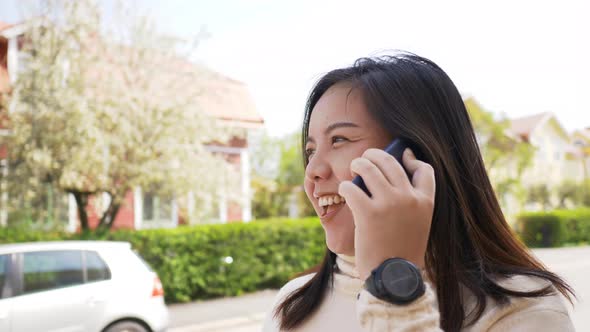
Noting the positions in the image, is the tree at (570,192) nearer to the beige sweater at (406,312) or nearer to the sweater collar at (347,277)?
the beige sweater at (406,312)

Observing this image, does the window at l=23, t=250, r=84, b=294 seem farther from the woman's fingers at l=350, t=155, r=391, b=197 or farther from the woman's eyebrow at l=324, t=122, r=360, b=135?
the woman's fingers at l=350, t=155, r=391, b=197

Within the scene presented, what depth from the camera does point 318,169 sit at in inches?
47.1

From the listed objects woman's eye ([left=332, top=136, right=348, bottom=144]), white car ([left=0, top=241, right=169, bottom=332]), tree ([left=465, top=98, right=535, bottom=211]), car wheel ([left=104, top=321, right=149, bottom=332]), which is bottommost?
car wheel ([left=104, top=321, right=149, bottom=332])

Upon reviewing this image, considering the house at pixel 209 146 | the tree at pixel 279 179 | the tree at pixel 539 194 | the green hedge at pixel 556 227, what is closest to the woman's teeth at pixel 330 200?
the house at pixel 209 146

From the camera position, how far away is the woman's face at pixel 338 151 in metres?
1.16

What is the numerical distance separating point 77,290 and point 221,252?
527 cm

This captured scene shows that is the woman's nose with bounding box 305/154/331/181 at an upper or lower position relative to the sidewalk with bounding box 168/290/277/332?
upper

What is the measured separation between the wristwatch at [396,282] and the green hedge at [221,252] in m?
9.53

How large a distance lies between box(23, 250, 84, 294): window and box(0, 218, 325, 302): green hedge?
12.7 ft

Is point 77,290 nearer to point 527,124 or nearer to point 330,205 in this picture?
point 330,205

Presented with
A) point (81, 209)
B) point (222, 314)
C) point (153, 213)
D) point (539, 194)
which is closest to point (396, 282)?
point (222, 314)

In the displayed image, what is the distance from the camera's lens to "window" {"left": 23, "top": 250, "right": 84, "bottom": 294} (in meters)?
5.26

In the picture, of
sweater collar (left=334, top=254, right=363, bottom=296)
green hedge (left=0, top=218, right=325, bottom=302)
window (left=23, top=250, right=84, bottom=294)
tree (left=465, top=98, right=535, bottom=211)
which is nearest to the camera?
sweater collar (left=334, top=254, right=363, bottom=296)

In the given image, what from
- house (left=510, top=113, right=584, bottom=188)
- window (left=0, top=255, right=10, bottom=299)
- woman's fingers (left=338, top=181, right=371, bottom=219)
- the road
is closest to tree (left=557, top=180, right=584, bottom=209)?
house (left=510, top=113, right=584, bottom=188)
